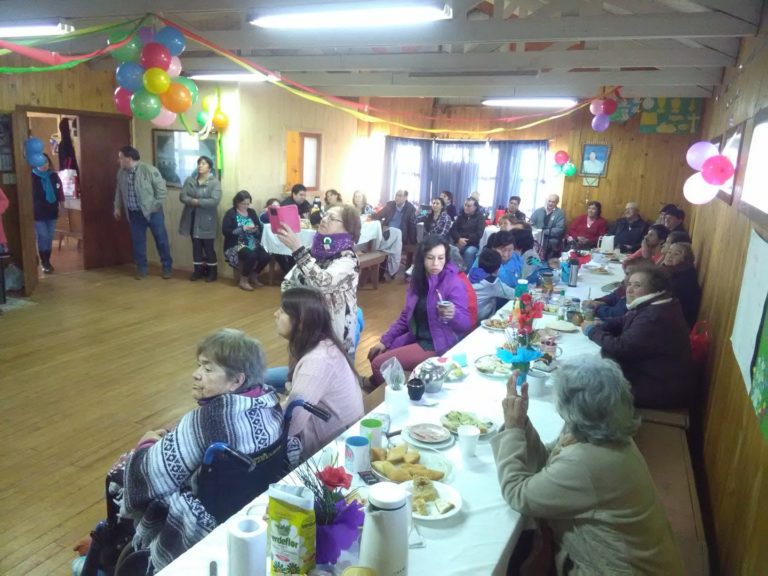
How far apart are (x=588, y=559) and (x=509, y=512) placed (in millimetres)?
239

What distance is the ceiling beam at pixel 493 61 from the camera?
4797mm

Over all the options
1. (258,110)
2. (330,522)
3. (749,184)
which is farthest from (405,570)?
(258,110)

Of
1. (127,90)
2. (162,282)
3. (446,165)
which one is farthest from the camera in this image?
(446,165)

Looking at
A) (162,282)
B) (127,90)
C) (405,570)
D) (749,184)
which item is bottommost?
(162,282)

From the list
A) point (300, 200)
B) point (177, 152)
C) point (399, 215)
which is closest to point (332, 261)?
point (300, 200)

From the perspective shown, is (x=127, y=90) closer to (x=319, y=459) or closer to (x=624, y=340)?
(x=319, y=459)

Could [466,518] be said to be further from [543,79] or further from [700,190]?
[543,79]

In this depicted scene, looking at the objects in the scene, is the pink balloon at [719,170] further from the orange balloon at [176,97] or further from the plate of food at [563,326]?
the orange balloon at [176,97]

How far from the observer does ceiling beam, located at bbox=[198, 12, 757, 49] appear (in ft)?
11.6

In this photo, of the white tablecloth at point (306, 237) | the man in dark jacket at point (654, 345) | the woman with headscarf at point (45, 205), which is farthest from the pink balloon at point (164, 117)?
the man in dark jacket at point (654, 345)

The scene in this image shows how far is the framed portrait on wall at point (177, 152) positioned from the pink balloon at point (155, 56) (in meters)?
3.27

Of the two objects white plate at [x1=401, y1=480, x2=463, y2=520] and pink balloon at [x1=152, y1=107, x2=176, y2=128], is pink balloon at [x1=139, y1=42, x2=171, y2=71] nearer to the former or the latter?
pink balloon at [x1=152, y1=107, x2=176, y2=128]

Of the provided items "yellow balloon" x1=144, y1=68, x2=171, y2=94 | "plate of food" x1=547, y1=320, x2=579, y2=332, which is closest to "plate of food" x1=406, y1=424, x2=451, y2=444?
"plate of food" x1=547, y1=320, x2=579, y2=332

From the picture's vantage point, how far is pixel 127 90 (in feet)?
13.6
